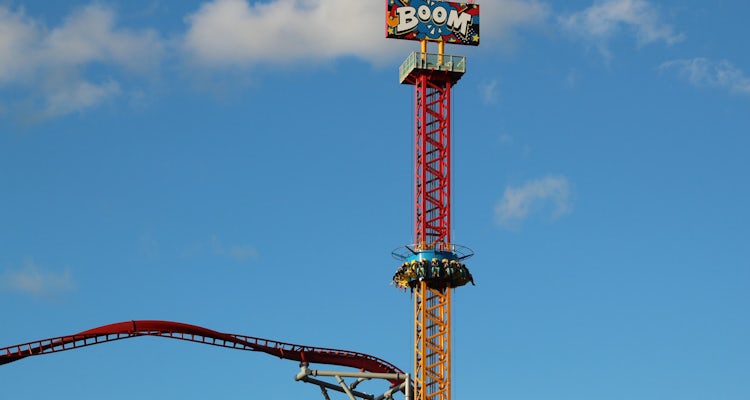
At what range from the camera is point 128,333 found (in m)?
147

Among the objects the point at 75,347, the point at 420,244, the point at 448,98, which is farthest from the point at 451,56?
the point at 75,347

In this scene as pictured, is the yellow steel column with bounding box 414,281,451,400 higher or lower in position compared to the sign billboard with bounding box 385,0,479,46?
lower

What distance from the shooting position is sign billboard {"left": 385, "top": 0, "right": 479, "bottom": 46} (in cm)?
16188

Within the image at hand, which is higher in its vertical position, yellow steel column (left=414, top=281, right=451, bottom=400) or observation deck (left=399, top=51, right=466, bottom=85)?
observation deck (left=399, top=51, right=466, bottom=85)

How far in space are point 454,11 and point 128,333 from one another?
37639 millimetres

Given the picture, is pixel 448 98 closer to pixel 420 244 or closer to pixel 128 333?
pixel 420 244

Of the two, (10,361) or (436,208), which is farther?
(436,208)

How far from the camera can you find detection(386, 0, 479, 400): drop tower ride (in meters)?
156

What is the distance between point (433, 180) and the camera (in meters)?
159

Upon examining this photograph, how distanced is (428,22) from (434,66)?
3.88m

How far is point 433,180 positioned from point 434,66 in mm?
8993

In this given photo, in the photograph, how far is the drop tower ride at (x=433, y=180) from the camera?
511 feet

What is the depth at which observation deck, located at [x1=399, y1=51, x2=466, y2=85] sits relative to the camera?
160250 mm

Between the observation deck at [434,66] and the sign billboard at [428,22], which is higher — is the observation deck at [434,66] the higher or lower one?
the lower one
